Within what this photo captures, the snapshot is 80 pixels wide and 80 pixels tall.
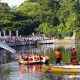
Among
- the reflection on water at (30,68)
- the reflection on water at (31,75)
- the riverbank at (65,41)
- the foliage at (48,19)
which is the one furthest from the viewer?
the foliage at (48,19)

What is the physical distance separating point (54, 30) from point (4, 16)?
15453 millimetres

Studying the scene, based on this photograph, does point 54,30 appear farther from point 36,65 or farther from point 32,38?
point 36,65

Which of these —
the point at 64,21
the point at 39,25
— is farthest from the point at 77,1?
the point at 39,25

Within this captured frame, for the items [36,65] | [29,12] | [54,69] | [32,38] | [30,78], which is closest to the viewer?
[30,78]

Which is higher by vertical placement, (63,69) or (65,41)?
(65,41)

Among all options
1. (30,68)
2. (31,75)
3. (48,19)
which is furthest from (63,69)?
(48,19)

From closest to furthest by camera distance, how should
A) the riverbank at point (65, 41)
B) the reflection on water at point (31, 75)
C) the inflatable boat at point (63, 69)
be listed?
the reflection on water at point (31, 75) < the inflatable boat at point (63, 69) < the riverbank at point (65, 41)

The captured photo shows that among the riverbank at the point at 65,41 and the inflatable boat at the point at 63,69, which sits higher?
the riverbank at the point at 65,41

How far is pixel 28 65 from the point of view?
57812 mm

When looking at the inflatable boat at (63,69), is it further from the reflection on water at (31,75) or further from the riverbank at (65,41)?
the riverbank at (65,41)

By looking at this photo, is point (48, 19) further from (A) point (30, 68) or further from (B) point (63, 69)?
(B) point (63, 69)

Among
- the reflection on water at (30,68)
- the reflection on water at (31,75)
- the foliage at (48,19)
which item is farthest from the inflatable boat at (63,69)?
the foliage at (48,19)

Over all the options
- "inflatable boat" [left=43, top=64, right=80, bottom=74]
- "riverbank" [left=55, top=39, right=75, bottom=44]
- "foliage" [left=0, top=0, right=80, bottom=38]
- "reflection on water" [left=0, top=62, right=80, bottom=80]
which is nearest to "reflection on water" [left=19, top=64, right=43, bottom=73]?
"reflection on water" [left=0, top=62, right=80, bottom=80]

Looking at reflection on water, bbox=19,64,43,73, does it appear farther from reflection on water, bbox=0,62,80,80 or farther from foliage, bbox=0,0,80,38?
foliage, bbox=0,0,80,38
